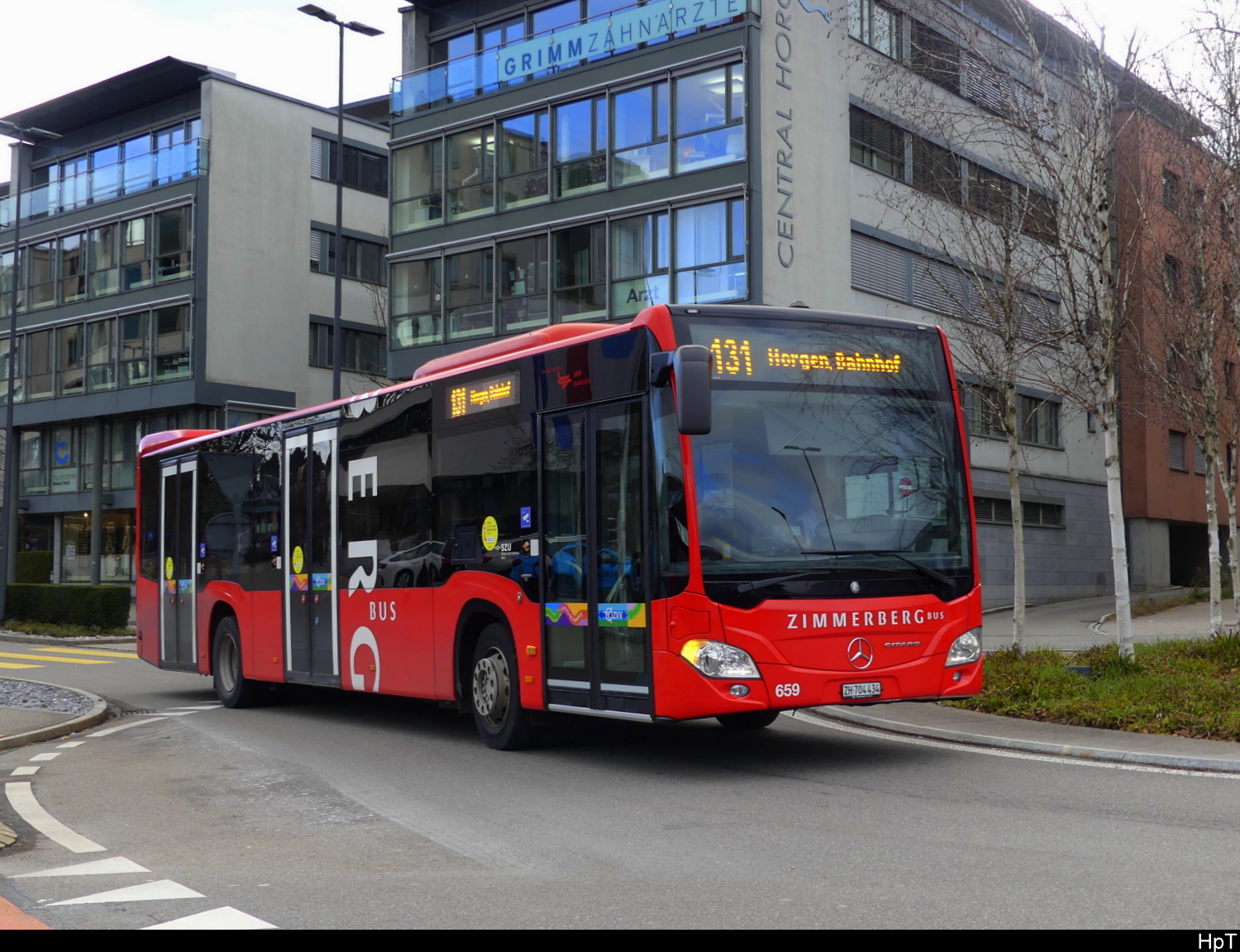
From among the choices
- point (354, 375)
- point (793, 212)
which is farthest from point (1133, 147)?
point (354, 375)

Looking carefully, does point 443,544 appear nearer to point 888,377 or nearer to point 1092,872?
point 888,377

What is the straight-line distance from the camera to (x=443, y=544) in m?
12.1

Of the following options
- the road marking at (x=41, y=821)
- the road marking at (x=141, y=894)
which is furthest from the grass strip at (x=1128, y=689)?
the road marking at (x=41, y=821)

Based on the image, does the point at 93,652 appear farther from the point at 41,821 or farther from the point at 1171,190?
the point at 1171,190

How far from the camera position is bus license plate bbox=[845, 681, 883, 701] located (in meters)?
9.72

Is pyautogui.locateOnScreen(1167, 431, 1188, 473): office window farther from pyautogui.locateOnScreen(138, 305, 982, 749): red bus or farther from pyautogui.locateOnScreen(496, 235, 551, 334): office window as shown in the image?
pyautogui.locateOnScreen(138, 305, 982, 749): red bus

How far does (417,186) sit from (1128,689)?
26983 millimetres

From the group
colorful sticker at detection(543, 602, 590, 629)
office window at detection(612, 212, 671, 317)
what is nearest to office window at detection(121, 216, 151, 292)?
office window at detection(612, 212, 671, 317)

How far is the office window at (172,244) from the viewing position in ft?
139

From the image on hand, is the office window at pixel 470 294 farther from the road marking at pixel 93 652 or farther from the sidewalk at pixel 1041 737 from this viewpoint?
the sidewalk at pixel 1041 737

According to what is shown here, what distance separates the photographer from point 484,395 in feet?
38.3

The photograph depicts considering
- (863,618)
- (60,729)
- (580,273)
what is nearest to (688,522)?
(863,618)

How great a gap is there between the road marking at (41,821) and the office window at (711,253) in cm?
1991
